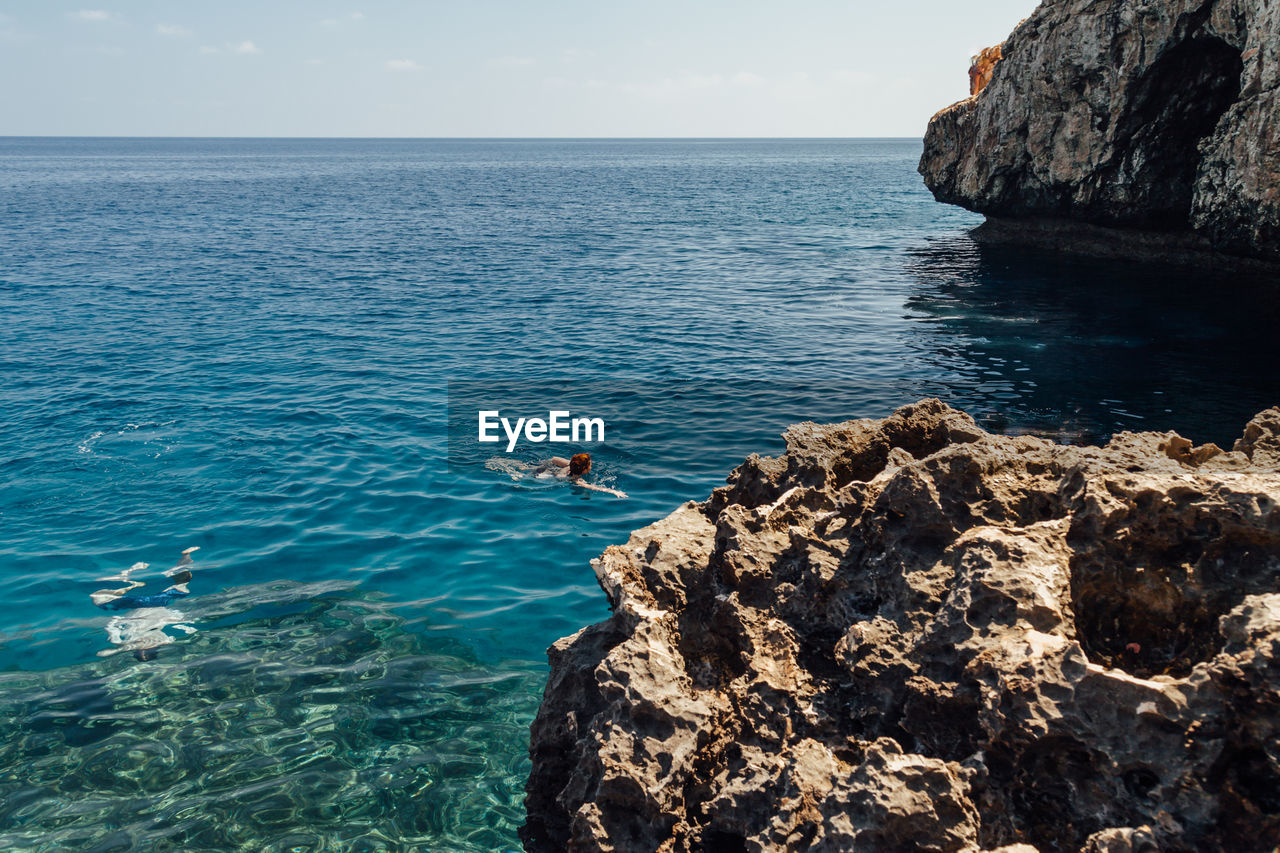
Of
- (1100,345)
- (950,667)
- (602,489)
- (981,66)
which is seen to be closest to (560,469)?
(602,489)

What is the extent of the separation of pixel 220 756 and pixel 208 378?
17089mm

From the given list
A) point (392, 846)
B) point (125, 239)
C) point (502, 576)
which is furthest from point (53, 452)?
point (125, 239)

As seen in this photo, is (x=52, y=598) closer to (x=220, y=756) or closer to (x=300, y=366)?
(x=220, y=756)

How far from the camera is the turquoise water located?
839 cm

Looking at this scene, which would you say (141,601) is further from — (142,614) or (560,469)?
(560,469)

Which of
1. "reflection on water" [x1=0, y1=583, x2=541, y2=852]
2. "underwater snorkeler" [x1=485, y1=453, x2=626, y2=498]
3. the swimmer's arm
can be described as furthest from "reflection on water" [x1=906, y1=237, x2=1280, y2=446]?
"reflection on water" [x1=0, y1=583, x2=541, y2=852]

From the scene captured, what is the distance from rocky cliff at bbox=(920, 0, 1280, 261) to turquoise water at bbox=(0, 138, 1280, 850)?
2.76m

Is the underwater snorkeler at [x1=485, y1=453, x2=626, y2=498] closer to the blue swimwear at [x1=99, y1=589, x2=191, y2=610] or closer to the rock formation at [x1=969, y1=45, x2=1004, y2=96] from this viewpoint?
the blue swimwear at [x1=99, y1=589, x2=191, y2=610]

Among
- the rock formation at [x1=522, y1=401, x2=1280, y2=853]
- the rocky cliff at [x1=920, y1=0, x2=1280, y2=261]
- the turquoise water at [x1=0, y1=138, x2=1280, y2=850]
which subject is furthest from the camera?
the rocky cliff at [x1=920, y1=0, x2=1280, y2=261]

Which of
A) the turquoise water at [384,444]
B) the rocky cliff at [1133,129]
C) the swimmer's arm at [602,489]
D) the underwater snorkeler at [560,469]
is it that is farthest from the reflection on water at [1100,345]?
the underwater snorkeler at [560,469]

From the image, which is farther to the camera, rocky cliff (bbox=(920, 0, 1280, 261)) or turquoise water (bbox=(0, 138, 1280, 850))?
rocky cliff (bbox=(920, 0, 1280, 261))

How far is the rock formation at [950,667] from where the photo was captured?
386cm

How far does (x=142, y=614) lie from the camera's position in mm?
11453

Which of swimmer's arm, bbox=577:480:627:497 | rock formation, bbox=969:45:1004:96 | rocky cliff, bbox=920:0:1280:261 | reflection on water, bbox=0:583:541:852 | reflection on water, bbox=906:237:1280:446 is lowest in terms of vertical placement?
reflection on water, bbox=0:583:541:852
